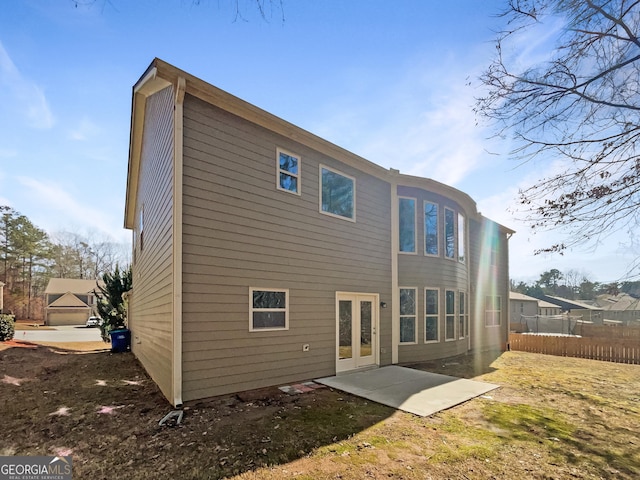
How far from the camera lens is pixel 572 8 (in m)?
3.53

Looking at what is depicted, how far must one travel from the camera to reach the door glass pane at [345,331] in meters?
8.28

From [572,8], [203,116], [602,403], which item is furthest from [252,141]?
[602,403]

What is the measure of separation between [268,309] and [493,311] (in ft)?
40.4

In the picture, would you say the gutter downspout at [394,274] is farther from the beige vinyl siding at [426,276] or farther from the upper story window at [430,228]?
the upper story window at [430,228]

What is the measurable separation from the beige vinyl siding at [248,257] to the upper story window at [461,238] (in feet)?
17.3

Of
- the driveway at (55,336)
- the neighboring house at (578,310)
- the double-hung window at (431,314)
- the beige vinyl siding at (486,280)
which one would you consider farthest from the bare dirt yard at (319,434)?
the neighboring house at (578,310)

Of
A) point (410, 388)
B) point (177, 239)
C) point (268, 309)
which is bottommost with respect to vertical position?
point (410, 388)

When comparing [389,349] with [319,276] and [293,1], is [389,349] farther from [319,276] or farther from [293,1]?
[293,1]

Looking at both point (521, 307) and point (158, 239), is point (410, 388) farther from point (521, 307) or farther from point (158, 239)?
point (521, 307)

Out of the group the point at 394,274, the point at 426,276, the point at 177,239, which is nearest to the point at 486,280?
the point at 426,276

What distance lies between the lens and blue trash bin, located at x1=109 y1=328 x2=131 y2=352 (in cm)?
1291

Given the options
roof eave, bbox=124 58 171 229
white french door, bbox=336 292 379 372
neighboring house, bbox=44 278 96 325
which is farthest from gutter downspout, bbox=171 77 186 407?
neighboring house, bbox=44 278 96 325

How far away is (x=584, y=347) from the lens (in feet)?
42.5

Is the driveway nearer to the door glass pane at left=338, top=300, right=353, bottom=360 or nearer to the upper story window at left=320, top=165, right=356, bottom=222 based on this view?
the door glass pane at left=338, top=300, right=353, bottom=360
